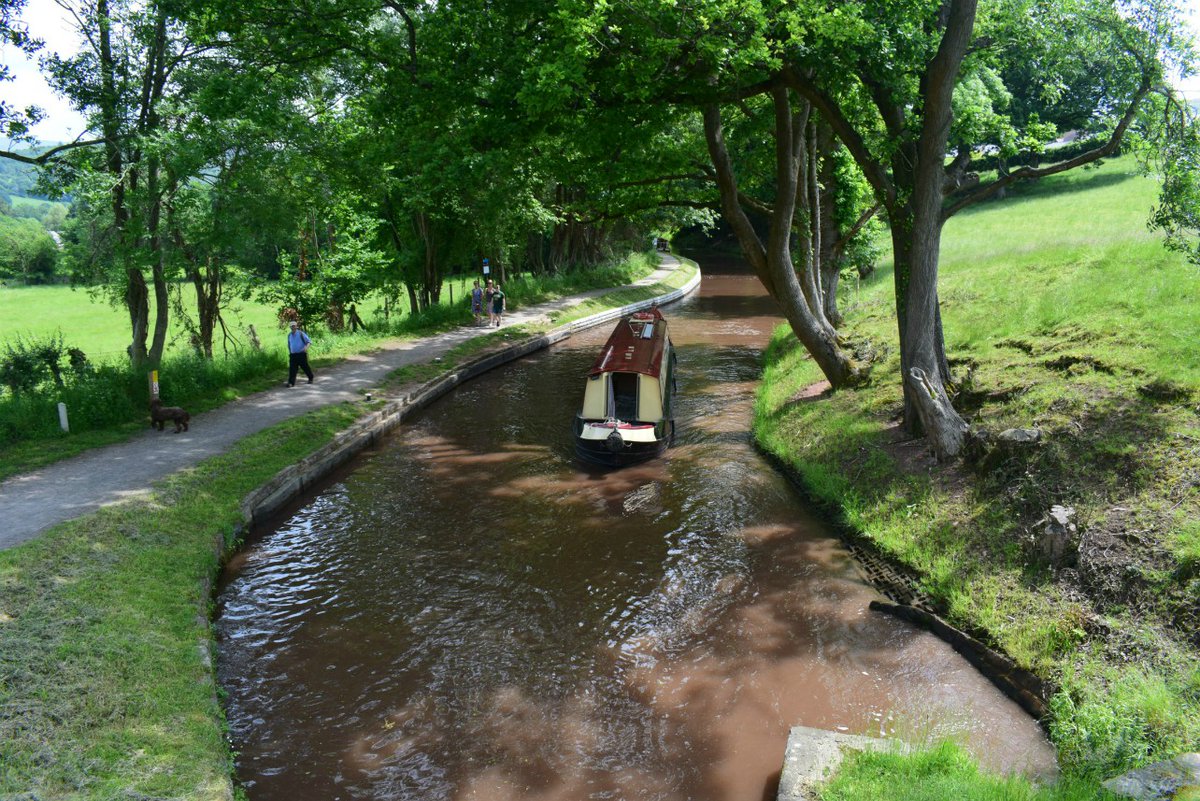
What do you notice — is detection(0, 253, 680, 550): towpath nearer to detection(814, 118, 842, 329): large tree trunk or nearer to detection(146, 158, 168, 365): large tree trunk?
detection(146, 158, 168, 365): large tree trunk

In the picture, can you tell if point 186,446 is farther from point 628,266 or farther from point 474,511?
point 628,266

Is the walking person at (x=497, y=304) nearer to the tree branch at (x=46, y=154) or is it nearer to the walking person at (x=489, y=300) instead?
the walking person at (x=489, y=300)

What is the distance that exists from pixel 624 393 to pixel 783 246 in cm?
447

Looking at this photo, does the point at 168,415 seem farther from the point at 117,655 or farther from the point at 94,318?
the point at 94,318

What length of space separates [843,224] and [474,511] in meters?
14.9

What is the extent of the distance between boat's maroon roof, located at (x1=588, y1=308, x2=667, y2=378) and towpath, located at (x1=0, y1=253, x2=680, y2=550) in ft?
19.7

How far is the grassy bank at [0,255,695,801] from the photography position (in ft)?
21.1

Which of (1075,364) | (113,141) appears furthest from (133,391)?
(1075,364)

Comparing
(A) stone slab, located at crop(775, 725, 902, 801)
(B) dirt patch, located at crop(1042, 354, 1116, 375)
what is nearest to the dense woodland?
(B) dirt patch, located at crop(1042, 354, 1116, 375)

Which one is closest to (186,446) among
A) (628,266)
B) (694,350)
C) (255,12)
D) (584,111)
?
(255,12)

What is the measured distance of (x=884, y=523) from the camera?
11.7 m

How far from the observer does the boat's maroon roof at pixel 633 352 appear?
16734 millimetres

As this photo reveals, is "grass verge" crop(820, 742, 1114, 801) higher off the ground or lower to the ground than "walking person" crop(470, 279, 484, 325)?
lower

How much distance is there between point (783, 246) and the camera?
16453 mm
